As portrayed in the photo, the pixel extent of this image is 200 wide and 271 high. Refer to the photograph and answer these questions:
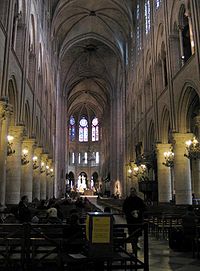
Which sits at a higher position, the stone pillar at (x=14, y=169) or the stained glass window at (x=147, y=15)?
the stained glass window at (x=147, y=15)

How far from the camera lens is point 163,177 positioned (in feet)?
69.8

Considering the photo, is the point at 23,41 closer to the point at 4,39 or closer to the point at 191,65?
the point at 4,39

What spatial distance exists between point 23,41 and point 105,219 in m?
16.0

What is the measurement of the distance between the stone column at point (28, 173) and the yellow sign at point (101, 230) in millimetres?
16413

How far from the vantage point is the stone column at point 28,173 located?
2041 cm

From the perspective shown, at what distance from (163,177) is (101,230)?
17.1 meters

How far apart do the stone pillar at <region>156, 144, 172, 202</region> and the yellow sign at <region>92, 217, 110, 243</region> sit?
16869mm

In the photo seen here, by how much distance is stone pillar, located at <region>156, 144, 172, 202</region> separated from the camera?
2125cm

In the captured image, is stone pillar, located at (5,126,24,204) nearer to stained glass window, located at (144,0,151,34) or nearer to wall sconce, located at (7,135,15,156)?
wall sconce, located at (7,135,15,156)

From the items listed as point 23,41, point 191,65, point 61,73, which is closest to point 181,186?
point 191,65

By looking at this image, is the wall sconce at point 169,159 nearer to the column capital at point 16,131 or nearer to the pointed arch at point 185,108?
the pointed arch at point 185,108

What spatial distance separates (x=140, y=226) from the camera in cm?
556

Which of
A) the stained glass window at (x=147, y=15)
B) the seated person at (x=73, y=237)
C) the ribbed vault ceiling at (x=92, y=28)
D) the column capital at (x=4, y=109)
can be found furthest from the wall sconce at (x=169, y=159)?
the ribbed vault ceiling at (x=92, y=28)

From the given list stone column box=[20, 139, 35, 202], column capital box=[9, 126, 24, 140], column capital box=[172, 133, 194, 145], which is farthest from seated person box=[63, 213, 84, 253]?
stone column box=[20, 139, 35, 202]
